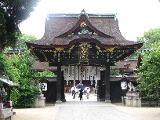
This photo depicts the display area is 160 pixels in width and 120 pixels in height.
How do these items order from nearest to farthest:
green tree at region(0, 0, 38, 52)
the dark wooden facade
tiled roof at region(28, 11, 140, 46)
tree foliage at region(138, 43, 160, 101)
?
green tree at region(0, 0, 38, 52), tree foliage at region(138, 43, 160, 101), the dark wooden facade, tiled roof at region(28, 11, 140, 46)

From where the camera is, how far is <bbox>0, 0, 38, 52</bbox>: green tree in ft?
54.0

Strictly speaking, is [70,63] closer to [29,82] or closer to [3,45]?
[29,82]

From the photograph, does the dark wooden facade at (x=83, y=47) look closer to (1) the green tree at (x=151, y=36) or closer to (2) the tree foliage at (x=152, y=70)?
(2) the tree foliage at (x=152, y=70)

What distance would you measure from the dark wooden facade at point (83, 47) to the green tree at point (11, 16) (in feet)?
59.1

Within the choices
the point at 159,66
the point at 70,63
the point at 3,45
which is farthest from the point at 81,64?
the point at 3,45

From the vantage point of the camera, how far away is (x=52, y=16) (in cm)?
4141

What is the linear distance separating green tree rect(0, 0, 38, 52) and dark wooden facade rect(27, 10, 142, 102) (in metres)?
18.0

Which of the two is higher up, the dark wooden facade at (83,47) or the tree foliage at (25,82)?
the dark wooden facade at (83,47)

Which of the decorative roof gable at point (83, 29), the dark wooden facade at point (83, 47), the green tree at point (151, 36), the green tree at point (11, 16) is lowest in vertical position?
the green tree at point (11, 16)

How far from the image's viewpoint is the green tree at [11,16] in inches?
648

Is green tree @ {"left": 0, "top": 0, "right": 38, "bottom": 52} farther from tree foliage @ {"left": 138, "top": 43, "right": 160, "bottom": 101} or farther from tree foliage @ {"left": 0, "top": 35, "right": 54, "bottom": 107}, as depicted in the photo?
tree foliage @ {"left": 0, "top": 35, "right": 54, "bottom": 107}

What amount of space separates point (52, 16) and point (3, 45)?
23.9 metres

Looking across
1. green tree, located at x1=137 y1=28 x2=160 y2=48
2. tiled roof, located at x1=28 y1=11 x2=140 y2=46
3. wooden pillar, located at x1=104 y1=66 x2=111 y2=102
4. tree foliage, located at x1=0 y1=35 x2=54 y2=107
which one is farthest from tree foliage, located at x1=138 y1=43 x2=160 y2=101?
green tree, located at x1=137 y1=28 x2=160 y2=48

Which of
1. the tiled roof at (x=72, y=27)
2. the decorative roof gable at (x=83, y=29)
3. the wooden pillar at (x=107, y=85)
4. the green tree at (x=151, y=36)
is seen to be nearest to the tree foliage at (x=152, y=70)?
the wooden pillar at (x=107, y=85)
